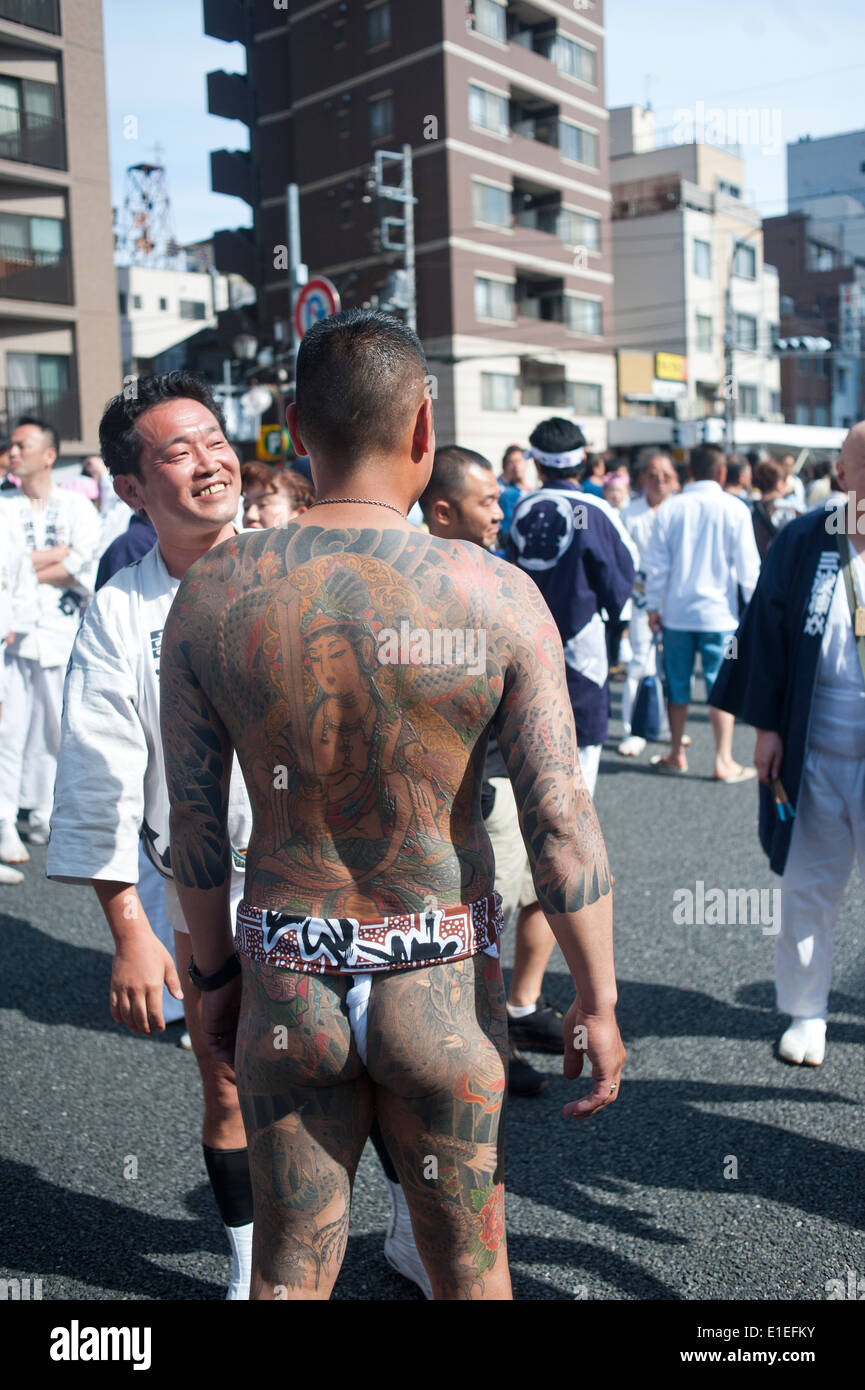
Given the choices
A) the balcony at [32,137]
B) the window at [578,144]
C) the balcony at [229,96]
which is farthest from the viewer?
the window at [578,144]

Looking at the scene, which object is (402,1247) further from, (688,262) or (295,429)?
(688,262)

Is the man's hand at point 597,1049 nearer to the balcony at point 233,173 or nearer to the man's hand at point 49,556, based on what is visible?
the man's hand at point 49,556

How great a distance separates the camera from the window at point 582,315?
3675 cm

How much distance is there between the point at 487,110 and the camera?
32.4 m

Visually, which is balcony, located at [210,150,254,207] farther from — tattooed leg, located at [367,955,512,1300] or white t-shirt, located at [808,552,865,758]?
tattooed leg, located at [367,955,512,1300]

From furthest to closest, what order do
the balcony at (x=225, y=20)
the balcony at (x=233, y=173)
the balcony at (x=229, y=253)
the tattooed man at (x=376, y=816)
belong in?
the balcony at (x=229, y=253) → the balcony at (x=233, y=173) → the balcony at (x=225, y=20) → the tattooed man at (x=376, y=816)

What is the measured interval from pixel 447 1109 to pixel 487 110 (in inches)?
1407

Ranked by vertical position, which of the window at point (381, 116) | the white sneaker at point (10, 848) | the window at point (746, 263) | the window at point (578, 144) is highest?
the window at point (578, 144)

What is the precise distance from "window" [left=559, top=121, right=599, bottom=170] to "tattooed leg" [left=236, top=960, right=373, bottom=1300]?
128ft

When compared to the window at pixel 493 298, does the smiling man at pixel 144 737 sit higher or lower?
lower

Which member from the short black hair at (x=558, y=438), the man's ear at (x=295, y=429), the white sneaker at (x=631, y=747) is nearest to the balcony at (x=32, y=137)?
the short black hair at (x=558, y=438)

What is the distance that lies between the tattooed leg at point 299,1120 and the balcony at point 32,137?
7007 millimetres

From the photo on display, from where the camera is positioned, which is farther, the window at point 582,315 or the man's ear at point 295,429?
the window at point 582,315
